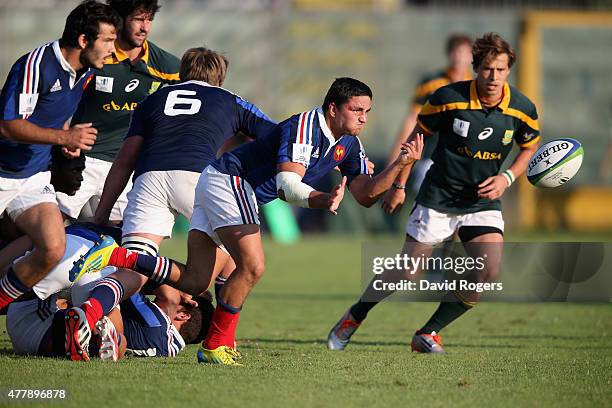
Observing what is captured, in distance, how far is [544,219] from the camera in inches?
913

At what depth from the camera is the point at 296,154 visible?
6547 millimetres

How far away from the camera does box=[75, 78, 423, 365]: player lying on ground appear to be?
6.61 metres

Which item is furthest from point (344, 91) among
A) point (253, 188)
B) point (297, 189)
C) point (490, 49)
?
point (490, 49)

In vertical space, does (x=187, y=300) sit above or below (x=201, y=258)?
below

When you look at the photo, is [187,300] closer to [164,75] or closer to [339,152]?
[339,152]

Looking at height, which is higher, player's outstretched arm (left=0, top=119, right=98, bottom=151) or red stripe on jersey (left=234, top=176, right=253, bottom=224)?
player's outstretched arm (left=0, top=119, right=98, bottom=151)

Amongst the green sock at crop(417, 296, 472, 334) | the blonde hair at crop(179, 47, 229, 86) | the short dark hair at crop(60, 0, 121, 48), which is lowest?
the green sock at crop(417, 296, 472, 334)

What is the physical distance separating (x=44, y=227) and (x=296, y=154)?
5.54 ft

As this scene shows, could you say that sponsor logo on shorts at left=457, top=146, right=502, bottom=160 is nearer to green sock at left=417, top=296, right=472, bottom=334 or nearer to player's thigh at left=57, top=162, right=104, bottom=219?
green sock at left=417, top=296, right=472, bottom=334

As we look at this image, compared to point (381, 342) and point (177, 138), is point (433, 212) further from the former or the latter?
point (177, 138)

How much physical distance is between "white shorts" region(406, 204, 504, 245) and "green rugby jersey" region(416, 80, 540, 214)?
0.15ft

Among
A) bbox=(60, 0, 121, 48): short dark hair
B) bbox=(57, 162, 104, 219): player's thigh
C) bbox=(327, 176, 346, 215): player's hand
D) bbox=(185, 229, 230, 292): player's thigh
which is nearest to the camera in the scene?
bbox=(327, 176, 346, 215): player's hand

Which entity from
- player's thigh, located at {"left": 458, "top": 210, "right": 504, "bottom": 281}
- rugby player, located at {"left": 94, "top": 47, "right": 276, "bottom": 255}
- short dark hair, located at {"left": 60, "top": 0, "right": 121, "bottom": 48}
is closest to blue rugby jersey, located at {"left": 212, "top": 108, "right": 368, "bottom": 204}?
rugby player, located at {"left": 94, "top": 47, "right": 276, "bottom": 255}

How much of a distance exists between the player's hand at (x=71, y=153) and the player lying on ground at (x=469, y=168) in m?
2.33
